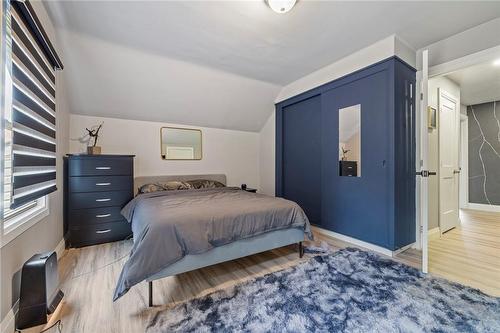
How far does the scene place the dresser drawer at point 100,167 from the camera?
2.74 m

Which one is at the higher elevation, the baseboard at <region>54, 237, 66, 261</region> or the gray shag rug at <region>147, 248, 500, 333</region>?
the baseboard at <region>54, 237, 66, 261</region>

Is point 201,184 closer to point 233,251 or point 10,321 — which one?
point 233,251

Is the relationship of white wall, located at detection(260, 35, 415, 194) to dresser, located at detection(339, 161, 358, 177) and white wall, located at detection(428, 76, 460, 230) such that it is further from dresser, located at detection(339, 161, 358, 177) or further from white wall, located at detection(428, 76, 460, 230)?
dresser, located at detection(339, 161, 358, 177)

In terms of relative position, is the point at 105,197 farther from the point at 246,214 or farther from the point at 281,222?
the point at 281,222

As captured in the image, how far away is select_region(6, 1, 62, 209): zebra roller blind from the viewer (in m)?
1.34

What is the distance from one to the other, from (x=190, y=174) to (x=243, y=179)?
1.23 m

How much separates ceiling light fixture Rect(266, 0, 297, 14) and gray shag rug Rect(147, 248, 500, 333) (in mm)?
2490

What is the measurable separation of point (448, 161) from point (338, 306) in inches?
132

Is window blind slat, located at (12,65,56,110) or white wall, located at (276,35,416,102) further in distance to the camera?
white wall, located at (276,35,416,102)

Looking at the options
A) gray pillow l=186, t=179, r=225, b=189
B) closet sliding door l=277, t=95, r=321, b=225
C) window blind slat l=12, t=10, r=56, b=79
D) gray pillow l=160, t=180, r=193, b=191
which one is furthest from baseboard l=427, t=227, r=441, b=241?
window blind slat l=12, t=10, r=56, b=79

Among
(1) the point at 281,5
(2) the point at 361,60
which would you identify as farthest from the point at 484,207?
(1) the point at 281,5

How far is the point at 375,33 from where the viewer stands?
2.43 meters

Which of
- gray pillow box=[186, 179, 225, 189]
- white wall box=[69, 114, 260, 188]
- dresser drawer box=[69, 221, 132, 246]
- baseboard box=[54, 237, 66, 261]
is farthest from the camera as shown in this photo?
gray pillow box=[186, 179, 225, 189]

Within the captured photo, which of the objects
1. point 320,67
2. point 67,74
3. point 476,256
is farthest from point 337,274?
point 67,74
